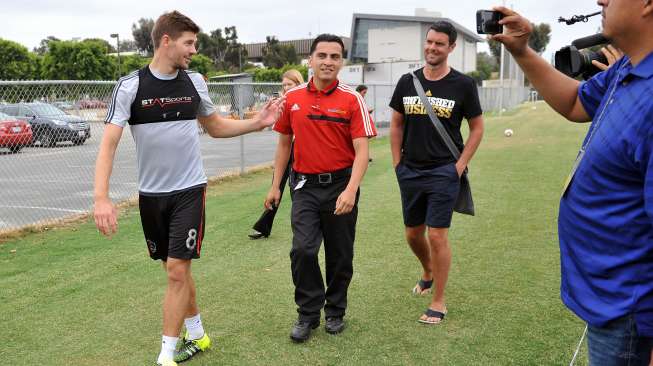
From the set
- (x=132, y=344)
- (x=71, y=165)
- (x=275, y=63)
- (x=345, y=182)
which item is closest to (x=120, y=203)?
(x=71, y=165)

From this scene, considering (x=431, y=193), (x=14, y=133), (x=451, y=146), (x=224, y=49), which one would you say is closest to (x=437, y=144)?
(x=451, y=146)

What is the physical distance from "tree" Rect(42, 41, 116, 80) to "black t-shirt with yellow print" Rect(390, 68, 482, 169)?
44.1 metres

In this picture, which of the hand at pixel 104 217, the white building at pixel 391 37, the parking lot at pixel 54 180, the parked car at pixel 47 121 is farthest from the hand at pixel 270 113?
the white building at pixel 391 37

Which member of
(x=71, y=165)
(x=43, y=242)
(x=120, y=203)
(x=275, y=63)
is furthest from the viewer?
(x=275, y=63)

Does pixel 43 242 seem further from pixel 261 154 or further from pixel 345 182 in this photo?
pixel 261 154

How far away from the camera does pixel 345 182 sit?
3.99 meters

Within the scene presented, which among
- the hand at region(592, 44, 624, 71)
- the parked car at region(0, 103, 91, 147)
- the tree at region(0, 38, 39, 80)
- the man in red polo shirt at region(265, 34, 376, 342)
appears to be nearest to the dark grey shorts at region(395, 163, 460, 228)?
the man in red polo shirt at region(265, 34, 376, 342)

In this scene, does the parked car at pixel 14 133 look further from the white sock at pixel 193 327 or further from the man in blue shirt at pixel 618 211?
the man in blue shirt at pixel 618 211

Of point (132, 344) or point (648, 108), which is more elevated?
point (648, 108)

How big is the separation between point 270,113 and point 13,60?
1657 inches

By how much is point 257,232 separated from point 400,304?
2733 millimetres

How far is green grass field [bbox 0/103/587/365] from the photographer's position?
3691mm

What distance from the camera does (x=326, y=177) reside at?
13.0 feet

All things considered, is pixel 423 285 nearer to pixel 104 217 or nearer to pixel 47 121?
pixel 104 217
